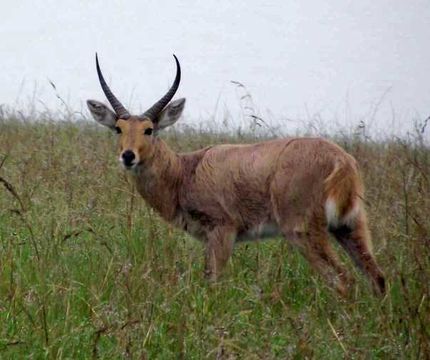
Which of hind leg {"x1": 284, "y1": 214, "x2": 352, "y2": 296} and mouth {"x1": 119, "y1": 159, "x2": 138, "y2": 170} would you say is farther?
mouth {"x1": 119, "y1": 159, "x2": 138, "y2": 170}

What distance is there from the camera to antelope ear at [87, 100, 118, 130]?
7871 mm

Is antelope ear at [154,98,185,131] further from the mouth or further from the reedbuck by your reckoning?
the mouth

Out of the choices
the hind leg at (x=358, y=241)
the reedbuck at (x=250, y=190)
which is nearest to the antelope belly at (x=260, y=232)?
the reedbuck at (x=250, y=190)

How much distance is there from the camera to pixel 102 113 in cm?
791

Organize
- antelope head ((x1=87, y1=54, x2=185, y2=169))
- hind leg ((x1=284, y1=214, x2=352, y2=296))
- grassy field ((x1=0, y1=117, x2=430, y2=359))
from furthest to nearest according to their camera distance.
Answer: antelope head ((x1=87, y1=54, x2=185, y2=169))
hind leg ((x1=284, y1=214, x2=352, y2=296))
grassy field ((x1=0, y1=117, x2=430, y2=359))

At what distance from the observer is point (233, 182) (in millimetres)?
7324

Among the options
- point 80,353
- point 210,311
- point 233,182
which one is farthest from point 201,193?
point 80,353

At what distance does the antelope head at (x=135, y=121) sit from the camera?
7461 millimetres

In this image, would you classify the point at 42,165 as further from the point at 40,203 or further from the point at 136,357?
the point at 136,357

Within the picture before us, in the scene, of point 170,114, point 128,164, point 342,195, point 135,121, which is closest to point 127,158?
point 128,164

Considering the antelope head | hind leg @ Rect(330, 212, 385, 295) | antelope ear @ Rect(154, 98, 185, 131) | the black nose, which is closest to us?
hind leg @ Rect(330, 212, 385, 295)

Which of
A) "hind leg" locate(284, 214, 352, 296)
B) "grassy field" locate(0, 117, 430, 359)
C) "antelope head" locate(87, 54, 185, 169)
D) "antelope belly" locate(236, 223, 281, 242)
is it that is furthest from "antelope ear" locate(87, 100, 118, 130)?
"hind leg" locate(284, 214, 352, 296)

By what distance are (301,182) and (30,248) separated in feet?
6.19

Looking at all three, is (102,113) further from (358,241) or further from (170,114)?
(358,241)
